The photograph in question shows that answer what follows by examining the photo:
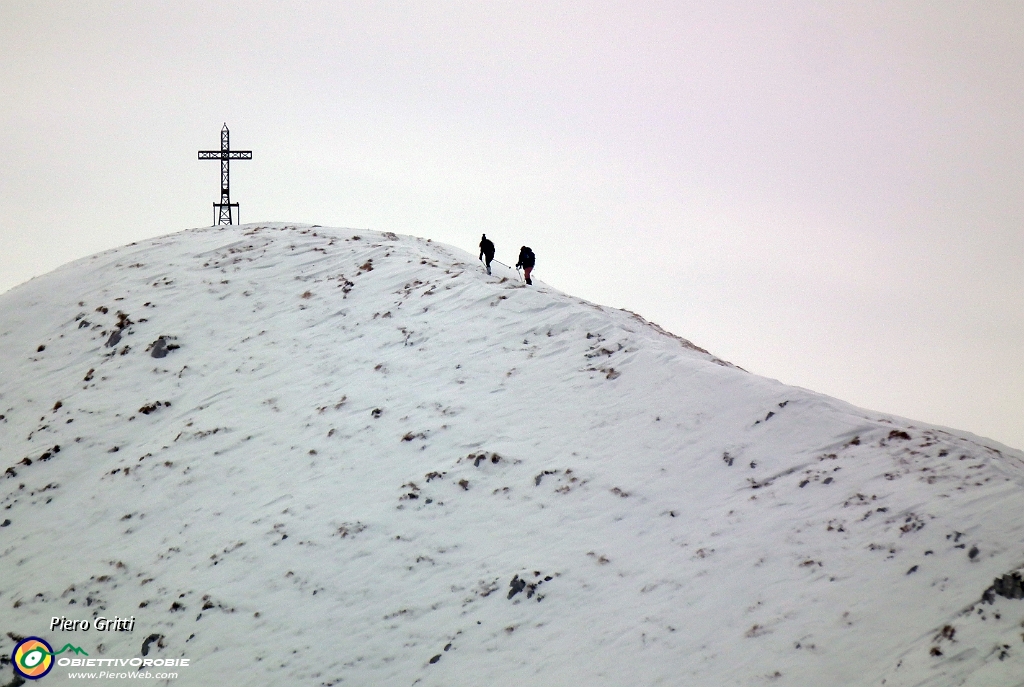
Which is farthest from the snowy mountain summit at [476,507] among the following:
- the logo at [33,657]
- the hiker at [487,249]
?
the hiker at [487,249]

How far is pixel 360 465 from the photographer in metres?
15.3

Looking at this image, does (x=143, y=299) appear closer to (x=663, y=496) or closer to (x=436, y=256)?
(x=436, y=256)

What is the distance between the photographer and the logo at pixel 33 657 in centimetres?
Result: 1258

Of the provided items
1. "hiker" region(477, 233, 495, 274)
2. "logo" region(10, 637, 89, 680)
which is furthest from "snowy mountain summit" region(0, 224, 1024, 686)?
"hiker" region(477, 233, 495, 274)

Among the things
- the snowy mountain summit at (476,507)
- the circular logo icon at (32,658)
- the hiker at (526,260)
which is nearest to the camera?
the snowy mountain summit at (476,507)

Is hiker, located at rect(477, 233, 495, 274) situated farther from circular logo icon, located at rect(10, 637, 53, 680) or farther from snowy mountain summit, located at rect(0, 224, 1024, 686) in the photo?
circular logo icon, located at rect(10, 637, 53, 680)

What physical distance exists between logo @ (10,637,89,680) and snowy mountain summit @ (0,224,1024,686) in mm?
224

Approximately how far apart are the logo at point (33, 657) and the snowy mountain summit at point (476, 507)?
0.74 ft

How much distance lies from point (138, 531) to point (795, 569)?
418 inches

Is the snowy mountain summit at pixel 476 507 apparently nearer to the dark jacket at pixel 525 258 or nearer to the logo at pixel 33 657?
the logo at pixel 33 657

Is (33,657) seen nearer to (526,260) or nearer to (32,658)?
(32,658)

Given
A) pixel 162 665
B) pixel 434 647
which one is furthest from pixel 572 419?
pixel 162 665

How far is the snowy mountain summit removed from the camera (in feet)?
35.5

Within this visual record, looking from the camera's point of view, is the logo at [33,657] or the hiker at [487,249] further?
the hiker at [487,249]
